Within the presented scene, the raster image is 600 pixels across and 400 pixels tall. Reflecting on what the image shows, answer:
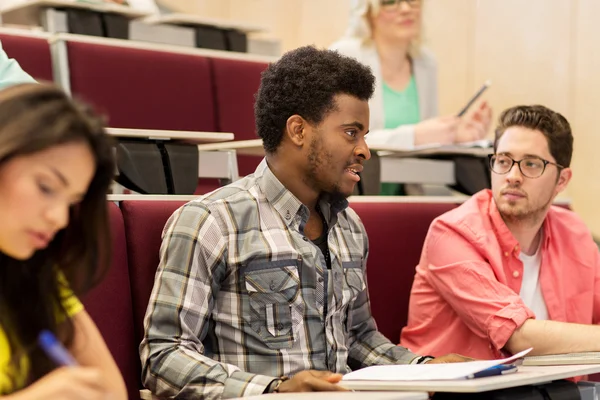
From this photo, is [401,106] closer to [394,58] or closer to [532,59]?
[394,58]

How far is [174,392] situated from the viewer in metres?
1.56

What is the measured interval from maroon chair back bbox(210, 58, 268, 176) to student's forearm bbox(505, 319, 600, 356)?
4.14 ft

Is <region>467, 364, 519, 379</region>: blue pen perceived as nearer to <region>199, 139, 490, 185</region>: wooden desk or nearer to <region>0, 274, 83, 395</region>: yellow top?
<region>0, 274, 83, 395</region>: yellow top

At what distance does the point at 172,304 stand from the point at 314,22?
3790 mm

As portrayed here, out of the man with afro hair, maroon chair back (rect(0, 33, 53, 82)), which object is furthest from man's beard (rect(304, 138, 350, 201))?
maroon chair back (rect(0, 33, 53, 82))

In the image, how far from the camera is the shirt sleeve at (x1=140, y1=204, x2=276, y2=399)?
5.02 feet

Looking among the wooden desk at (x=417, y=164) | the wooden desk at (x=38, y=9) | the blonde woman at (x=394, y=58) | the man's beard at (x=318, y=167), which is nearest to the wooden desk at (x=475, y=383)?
the man's beard at (x=318, y=167)

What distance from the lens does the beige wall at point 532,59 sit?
3.69 m

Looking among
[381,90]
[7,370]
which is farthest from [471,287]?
[381,90]

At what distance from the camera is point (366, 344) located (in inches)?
75.5

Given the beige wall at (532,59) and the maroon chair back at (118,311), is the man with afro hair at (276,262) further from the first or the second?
the beige wall at (532,59)

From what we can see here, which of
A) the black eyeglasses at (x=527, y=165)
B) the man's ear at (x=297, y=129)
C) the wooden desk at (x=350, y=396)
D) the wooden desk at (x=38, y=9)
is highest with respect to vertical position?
the wooden desk at (x=38, y=9)

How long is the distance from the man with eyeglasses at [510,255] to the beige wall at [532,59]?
1.53 m

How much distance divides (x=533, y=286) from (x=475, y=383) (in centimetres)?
88
